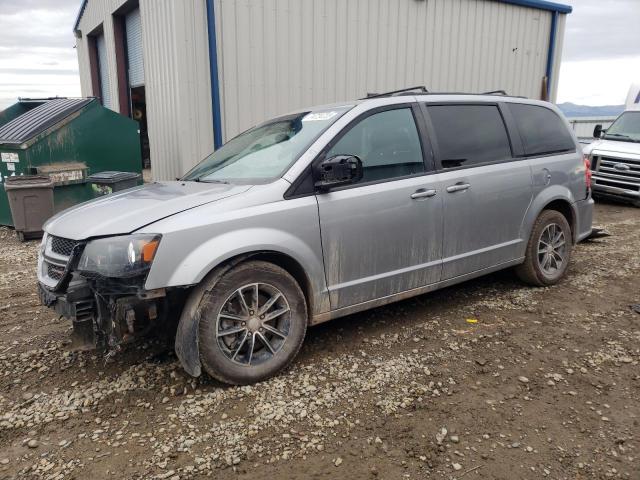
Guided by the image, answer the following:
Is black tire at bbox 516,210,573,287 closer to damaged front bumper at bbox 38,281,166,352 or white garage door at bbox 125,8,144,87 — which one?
damaged front bumper at bbox 38,281,166,352

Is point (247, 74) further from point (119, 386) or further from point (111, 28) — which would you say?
point (119, 386)

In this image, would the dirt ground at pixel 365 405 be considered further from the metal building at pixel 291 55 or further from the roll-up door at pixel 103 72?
the roll-up door at pixel 103 72

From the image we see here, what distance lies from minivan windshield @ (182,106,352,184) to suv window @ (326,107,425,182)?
0.63ft

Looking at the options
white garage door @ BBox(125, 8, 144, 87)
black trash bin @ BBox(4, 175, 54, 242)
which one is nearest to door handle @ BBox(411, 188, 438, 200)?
black trash bin @ BBox(4, 175, 54, 242)

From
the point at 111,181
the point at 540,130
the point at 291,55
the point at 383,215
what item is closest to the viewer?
the point at 383,215

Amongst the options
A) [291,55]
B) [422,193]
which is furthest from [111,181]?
[422,193]

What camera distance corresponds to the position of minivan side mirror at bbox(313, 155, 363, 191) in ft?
10.5

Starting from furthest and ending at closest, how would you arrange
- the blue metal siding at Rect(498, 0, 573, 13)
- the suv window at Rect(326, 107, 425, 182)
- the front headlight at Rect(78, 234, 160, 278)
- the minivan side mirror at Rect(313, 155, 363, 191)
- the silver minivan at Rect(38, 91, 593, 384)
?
the blue metal siding at Rect(498, 0, 573, 13) < the suv window at Rect(326, 107, 425, 182) < the minivan side mirror at Rect(313, 155, 363, 191) < the silver minivan at Rect(38, 91, 593, 384) < the front headlight at Rect(78, 234, 160, 278)

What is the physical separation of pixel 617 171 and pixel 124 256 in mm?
10335

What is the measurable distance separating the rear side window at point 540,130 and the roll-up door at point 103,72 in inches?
480

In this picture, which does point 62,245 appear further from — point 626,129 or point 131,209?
point 626,129

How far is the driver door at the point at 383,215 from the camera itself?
341 cm

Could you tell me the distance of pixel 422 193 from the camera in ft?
12.4

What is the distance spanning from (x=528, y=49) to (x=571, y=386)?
1090cm
